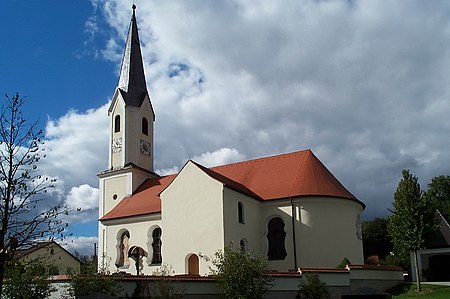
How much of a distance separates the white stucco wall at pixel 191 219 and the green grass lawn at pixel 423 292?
35.4ft

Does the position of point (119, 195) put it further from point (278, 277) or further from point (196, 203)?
point (278, 277)

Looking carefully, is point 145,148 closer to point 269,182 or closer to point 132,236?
point 132,236

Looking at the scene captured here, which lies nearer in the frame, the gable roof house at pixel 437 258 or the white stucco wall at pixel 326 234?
the white stucco wall at pixel 326 234

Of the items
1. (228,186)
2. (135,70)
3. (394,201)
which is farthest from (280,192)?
(135,70)

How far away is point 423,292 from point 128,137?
85.4 ft

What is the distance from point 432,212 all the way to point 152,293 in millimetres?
19220

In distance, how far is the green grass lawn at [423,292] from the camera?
2675 cm

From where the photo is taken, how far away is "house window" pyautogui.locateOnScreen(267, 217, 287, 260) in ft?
108

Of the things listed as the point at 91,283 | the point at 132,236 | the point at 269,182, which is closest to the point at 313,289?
the point at 91,283

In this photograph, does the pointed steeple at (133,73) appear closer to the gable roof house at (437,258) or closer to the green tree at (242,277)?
the green tree at (242,277)

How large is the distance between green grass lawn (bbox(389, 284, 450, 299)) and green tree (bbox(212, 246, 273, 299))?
9528mm

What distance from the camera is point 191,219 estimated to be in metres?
31.2

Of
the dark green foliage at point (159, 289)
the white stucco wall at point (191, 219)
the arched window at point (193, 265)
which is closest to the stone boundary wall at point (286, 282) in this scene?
the dark green foliage at point (159, 289)

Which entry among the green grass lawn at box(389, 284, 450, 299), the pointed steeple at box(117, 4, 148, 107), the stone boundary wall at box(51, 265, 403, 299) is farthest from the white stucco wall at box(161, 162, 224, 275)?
the pointed steeple at box(117, 4, 148, 107)
